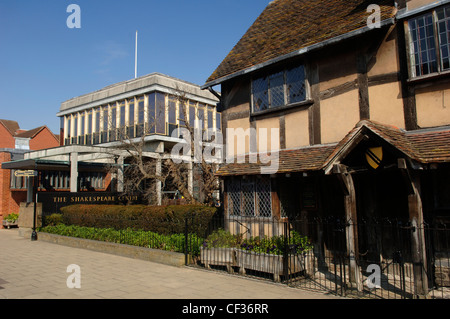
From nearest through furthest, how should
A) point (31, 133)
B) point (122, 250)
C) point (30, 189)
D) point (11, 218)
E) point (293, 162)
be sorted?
point (293, 162)
point (122, 250)
point (30, 189)
point (11, 218)
point (31, 133)

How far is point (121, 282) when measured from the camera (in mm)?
8125

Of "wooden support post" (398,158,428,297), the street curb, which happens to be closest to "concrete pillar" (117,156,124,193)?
the street curb

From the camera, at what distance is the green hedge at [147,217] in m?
11.2

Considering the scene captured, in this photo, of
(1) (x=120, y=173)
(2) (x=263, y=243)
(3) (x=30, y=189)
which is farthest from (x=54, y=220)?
(2) (x=263, y=243)

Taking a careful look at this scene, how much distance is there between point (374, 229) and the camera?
8617mm

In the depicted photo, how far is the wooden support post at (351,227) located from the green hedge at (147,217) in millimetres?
4355

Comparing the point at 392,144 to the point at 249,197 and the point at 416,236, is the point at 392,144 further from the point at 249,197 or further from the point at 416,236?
the point at 249,197

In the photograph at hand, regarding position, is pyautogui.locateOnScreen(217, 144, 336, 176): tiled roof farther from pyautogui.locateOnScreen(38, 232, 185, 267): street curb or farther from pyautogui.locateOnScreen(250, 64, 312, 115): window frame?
pyautogui.locateOnScreen(38, 232, 185, 267): street curb

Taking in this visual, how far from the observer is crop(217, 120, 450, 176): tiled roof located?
6676 mm

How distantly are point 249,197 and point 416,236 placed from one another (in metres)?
4.68

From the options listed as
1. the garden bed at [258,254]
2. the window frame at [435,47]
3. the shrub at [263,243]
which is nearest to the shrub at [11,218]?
the shrub at [263,243]

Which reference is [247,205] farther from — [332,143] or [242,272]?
[332,143]
